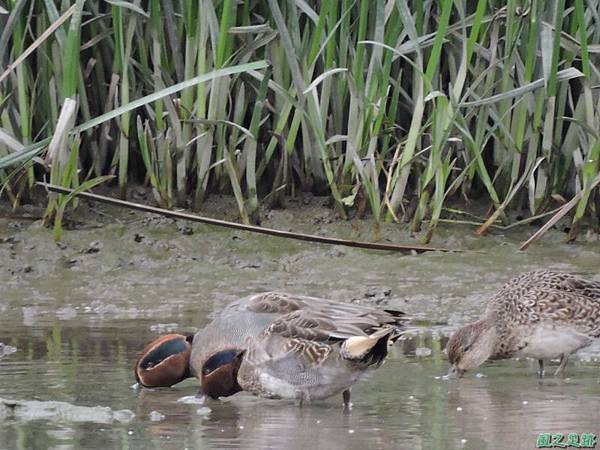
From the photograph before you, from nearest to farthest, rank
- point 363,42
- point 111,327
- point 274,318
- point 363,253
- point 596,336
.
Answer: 1. point 274,318
2. point 596,336
3. point 111,327
4. point 363,42
5. point 363,253

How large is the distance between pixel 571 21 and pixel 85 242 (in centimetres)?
350

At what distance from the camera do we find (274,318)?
691 centimetres

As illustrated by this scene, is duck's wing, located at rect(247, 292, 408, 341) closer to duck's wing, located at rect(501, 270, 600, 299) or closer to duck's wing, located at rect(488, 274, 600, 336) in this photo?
duck's wing, located at rect(488, 274, 600, 336)

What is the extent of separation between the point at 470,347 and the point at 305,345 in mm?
1031

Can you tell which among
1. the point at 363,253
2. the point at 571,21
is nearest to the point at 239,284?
A: the point at 363,253

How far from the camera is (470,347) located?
7.24 meters

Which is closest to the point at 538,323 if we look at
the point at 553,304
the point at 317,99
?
the point at 553,304

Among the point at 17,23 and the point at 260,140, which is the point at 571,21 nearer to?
the point at 260,140

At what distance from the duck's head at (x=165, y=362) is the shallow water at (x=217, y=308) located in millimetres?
78

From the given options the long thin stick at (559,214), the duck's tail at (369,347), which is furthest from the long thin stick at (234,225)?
the duck's tail at (369,347)

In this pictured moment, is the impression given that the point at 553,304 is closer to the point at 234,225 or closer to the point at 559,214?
the point at 559,214

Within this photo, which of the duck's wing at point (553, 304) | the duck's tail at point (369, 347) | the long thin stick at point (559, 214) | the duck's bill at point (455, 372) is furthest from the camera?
the long thin stick at point (559, 214)

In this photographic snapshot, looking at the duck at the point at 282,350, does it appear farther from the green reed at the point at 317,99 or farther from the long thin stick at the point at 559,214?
the long thin stick at the point at 559,214

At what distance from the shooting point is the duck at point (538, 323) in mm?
7391
